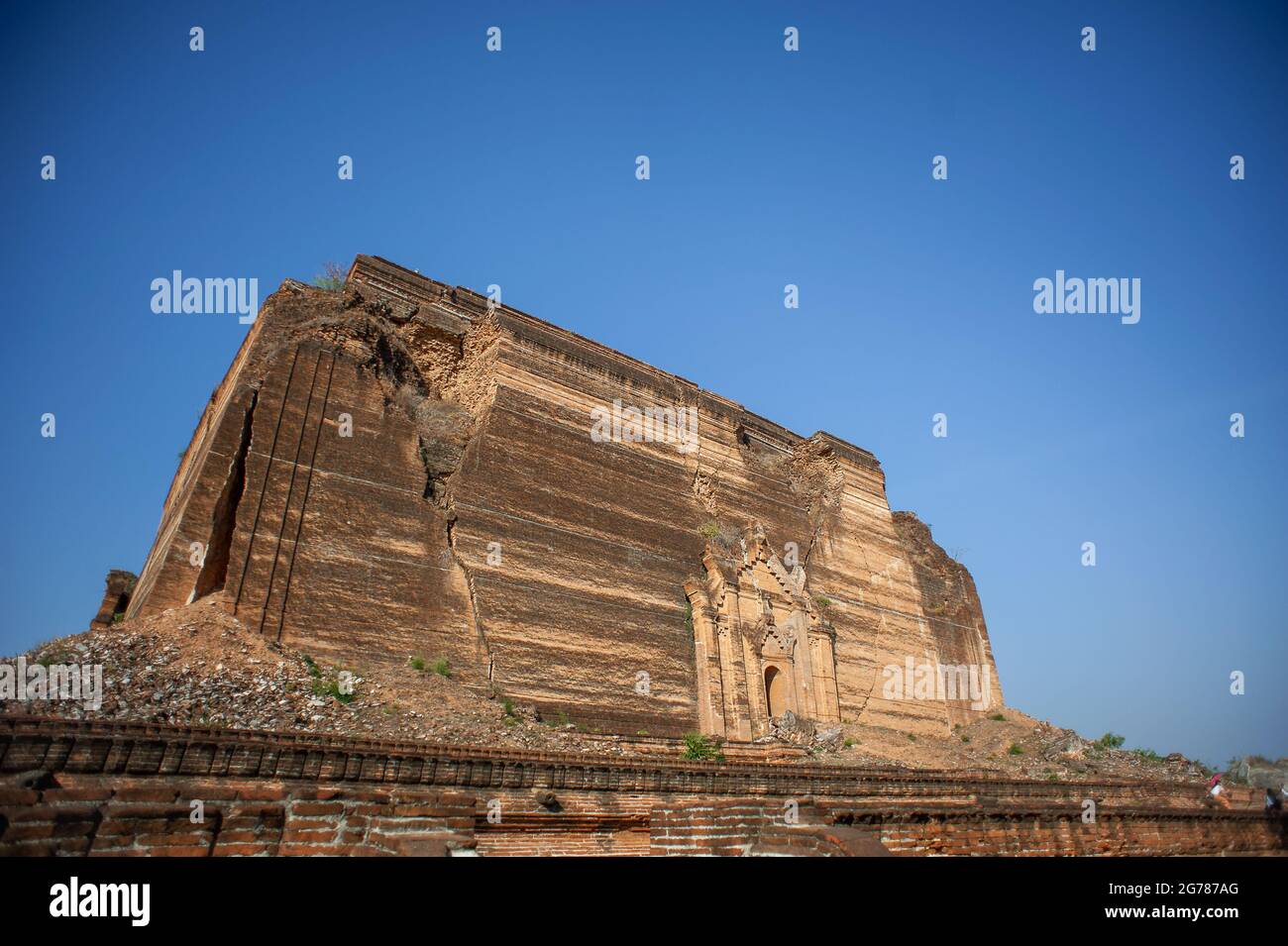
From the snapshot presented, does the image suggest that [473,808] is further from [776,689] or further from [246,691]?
[776,689]

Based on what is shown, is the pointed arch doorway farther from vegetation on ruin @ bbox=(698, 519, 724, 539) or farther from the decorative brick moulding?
the decorative brick moulding

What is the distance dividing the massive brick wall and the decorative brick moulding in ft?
19.3

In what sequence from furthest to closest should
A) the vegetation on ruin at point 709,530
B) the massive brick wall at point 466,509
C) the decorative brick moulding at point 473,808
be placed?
the vegetation on ruin at point 709,530 → the massive brick wall at point 466,509 → the decorative brick moulding at point 473,808

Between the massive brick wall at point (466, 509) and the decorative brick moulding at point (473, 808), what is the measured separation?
5890 mm

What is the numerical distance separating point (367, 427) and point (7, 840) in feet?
44.1

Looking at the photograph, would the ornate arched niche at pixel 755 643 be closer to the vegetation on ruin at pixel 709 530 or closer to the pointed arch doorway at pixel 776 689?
the pointed arch doorway at pixel 776 689

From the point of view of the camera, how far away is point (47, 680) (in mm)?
10422

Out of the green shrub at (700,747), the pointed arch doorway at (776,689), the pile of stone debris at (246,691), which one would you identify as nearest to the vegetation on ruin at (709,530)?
the pointed arch doorway at (776,689)

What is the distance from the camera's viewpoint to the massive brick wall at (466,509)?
568 inches

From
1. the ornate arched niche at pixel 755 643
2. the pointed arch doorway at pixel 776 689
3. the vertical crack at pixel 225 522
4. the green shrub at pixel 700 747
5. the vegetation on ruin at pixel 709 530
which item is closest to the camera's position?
the vertical crack at pixel 225 522

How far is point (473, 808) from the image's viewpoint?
5.87 m

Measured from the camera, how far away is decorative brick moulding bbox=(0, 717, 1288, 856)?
4477mm

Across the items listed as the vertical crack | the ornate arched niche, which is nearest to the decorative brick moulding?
the vertical crack
